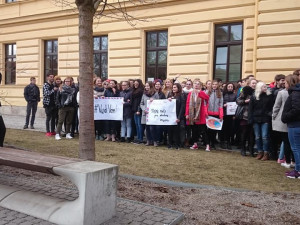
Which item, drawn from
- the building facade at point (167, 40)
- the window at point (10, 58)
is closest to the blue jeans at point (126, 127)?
the building facade at point (167, 40)

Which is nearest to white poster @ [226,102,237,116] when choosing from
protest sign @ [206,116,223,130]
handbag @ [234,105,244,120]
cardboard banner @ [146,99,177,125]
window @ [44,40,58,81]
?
protest sign @ [206,116,223,130]

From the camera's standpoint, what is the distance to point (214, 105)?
8953 mm

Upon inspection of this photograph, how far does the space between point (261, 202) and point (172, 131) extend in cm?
463

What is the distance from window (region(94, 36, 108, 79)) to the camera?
1652cm

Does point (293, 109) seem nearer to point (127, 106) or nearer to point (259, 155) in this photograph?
point (259, 155)

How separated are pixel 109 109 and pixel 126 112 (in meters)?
0.59

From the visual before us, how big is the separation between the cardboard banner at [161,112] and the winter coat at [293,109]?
342 centimetres

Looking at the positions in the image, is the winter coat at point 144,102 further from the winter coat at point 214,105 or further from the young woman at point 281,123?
the young woman at point 281,123

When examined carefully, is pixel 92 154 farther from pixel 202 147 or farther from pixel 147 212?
pixel 202 147

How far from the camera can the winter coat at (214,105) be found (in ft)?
29.1

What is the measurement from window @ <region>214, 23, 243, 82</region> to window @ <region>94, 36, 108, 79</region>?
5682mm

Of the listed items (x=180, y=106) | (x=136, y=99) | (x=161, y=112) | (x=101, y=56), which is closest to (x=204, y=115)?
(x=180, y=106)

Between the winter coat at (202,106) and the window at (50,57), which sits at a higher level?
the window at (50,57)

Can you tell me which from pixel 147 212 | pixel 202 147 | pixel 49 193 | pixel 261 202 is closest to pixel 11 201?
pixel 49 193
